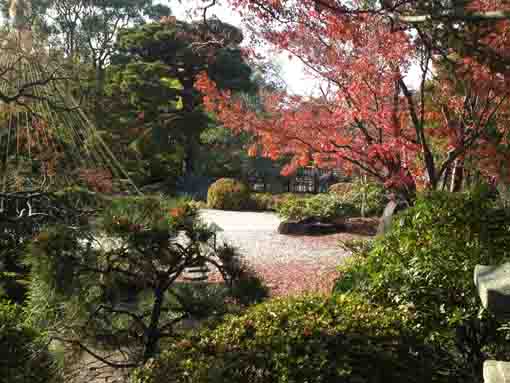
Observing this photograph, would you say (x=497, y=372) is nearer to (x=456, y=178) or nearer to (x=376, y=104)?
(x=376, y=104)

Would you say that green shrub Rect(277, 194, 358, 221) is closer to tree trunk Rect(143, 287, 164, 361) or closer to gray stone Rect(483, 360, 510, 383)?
tree trunk Rect(143, 287, 164, 361)

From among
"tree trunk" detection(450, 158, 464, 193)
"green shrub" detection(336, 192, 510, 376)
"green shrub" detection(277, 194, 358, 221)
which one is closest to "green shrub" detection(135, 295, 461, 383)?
"green shrub" detection(336, 192, 510, 376)

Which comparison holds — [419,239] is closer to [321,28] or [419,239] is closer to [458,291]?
[458,291]

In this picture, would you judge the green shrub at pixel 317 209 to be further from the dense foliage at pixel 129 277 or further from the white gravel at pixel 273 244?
the dense foliage at pixel 129 277

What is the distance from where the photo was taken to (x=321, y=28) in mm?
4805

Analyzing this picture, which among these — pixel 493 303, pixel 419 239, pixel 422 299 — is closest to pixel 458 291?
pixel 422 299

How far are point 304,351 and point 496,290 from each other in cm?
78

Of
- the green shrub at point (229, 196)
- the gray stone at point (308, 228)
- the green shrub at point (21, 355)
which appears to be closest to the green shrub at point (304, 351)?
the green shrub at point (21, 355)

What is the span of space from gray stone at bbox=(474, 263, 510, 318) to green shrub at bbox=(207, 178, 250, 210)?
12.8 meters

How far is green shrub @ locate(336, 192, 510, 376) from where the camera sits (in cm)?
248

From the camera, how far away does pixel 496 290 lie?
4.66 feet

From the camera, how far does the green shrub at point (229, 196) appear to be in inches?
560

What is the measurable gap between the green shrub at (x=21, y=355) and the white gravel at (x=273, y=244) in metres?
3.63

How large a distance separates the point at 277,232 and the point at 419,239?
6.52 metres
